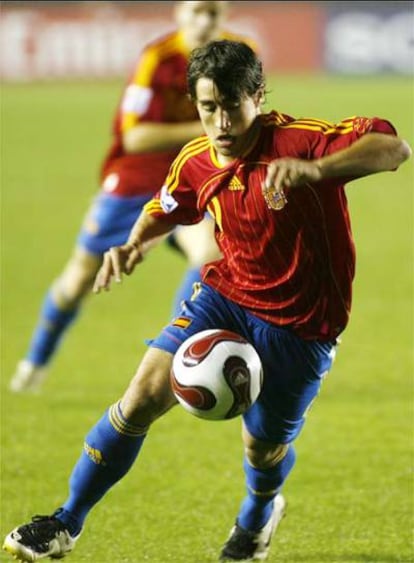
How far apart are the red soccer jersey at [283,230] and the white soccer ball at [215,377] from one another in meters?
0.28

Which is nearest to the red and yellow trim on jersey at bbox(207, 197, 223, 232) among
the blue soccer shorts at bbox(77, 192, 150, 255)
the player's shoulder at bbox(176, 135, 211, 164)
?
the player's shoulder at bbox(176, 135, 211, 164)

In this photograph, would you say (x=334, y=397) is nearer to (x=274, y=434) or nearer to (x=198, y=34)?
(x=198, y=34)

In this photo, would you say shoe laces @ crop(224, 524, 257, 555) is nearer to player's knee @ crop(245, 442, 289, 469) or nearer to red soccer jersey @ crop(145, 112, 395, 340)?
player's knee @ crop(245, 442, 289, 469)

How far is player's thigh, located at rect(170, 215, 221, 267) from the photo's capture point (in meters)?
7.94

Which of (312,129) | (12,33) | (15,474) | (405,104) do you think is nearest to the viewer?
(312,129)

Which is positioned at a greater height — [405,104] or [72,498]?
[72,498]

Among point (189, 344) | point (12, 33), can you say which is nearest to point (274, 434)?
point (189, 344)

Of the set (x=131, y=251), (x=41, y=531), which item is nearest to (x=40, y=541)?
(x=41, y=531)

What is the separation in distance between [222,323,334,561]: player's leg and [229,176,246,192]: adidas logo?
0.51 m

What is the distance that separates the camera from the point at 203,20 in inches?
323

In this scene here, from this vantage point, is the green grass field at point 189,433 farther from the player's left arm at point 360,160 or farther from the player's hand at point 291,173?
the player's hand at point 291,173

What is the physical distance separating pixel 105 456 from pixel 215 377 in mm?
524

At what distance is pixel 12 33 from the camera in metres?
29.5

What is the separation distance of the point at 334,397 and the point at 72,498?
3.44 meters
